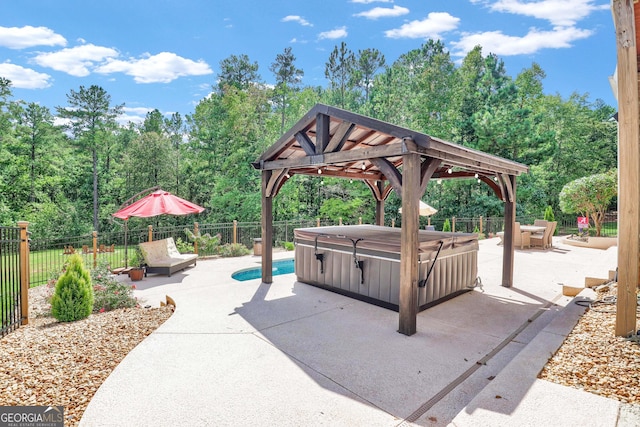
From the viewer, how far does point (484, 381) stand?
316cm

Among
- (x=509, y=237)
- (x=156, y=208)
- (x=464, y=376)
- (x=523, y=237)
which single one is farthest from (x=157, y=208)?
(x=523, y=237)

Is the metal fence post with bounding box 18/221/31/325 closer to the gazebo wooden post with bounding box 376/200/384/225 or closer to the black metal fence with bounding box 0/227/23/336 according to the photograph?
the black metal fence with bounding box 0/227/23/336

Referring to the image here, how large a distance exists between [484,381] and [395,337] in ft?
4.02

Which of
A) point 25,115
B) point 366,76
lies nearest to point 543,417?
point 366,76

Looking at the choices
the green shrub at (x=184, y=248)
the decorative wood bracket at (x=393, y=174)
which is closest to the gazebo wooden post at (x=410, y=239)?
the decorative wood bracket at (x=393, y=174)

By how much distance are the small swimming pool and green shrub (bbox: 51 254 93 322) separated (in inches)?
144

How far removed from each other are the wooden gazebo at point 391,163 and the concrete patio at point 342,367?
2.68ft

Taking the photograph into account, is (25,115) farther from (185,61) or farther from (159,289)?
(185,61)

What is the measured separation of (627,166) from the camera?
3.50 m

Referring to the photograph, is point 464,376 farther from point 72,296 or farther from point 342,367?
point 72,296

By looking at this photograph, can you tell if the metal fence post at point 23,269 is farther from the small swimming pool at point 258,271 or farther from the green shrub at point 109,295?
the small swimming pool at point 258,271

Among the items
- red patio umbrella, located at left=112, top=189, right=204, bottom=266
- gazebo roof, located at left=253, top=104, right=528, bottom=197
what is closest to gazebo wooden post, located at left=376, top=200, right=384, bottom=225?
gazebo roof, located at left=253, top=104, right=528, bottom=197

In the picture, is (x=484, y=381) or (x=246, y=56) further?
(x=246, y=56)

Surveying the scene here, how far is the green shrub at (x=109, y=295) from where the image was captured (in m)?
5.48
